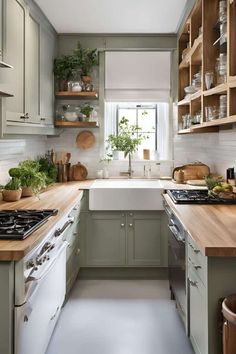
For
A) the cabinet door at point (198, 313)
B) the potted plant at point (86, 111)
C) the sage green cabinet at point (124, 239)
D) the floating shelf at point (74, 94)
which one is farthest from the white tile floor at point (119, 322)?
the floating shelf at point (74, 94)

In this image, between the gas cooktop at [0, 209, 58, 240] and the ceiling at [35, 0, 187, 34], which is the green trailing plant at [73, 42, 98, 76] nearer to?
the ceiling at [35, 0, 187, 34]

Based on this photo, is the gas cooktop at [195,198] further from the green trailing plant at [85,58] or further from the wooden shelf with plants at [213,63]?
the green trailing plant at [85,58]

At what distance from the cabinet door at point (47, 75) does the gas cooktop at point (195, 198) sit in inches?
59.1

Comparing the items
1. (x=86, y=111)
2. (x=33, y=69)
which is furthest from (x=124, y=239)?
(x=33, y=69)

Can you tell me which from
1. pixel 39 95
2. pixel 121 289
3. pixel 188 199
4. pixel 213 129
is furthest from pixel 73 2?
pixel 121 289

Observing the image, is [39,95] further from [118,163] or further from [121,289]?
[121,289]

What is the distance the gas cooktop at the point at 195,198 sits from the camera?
3159 mm

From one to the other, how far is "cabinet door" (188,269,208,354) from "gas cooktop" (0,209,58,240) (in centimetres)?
92

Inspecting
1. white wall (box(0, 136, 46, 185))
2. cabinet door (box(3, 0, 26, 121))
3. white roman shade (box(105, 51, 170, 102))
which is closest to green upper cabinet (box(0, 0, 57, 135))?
cabinet door (box(3, 0, 26, 121))

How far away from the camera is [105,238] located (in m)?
4.18

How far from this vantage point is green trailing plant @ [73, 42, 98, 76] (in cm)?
477

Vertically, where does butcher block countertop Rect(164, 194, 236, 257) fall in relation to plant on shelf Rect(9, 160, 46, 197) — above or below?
below

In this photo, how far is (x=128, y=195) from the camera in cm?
410

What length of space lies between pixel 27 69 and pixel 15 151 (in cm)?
87
